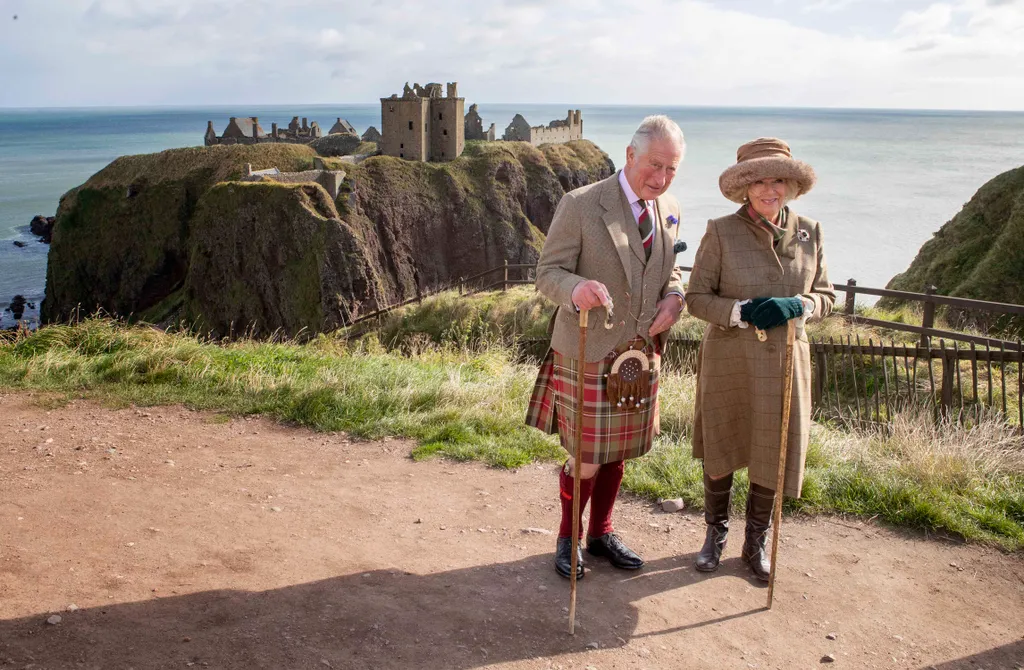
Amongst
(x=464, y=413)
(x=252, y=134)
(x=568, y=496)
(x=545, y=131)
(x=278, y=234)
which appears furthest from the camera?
(x=545, y=131)

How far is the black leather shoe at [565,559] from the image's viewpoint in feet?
14.2

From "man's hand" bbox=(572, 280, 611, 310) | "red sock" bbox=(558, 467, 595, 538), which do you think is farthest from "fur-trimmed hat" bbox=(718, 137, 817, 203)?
"red sock" bbox=(558, 467, 595, 538)

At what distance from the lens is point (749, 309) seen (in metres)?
4.06

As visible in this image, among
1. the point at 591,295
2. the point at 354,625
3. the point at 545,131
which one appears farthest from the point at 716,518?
the point at 545,131

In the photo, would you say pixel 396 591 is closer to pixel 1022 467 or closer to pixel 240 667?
pixel 240 667

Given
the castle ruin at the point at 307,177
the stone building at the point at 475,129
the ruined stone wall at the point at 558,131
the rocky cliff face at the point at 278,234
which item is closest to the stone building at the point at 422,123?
the rocky cliff face at the point at 278,234

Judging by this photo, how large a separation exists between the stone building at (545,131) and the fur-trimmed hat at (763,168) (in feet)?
237

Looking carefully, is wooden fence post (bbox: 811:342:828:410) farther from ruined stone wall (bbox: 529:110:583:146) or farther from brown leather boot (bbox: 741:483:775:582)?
ruined stone wall (bbox: 529:110:583:146)

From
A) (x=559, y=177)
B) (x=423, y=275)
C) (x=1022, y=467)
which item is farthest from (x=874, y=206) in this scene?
(x=1022, y=467)

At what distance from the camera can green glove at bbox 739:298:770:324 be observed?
4.04 metres

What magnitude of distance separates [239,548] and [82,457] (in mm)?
2110

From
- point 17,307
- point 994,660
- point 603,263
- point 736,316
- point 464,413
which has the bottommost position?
point 17,307

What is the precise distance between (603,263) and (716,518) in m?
1.68

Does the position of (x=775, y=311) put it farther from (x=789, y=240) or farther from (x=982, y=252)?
(x=982, y=252)
